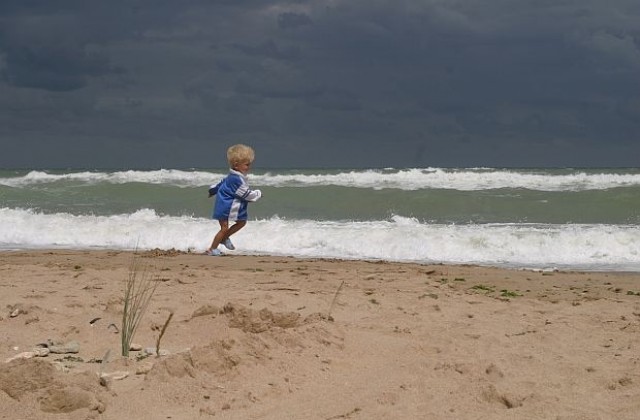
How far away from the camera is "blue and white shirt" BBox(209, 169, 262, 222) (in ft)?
30.2

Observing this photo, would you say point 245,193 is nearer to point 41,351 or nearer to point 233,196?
point 233,196

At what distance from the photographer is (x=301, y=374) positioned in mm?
3938

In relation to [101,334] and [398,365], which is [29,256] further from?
[398,365]

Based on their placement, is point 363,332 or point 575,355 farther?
point 363,332

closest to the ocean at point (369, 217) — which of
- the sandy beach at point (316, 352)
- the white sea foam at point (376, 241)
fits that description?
the white sea foam at point (376, 241)

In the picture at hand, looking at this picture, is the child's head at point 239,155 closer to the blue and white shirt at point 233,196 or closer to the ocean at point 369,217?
the blue and white shirt at point 233,196

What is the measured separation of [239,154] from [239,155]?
0.05 ft

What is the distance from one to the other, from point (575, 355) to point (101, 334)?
2798 mm

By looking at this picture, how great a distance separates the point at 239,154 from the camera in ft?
30.1

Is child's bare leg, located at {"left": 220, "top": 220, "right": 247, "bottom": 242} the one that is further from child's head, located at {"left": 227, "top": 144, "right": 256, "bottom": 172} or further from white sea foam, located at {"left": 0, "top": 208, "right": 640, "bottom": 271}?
white sea foam, located at {"left": 0, "top": 208, "right": 640, "bottom": 271}

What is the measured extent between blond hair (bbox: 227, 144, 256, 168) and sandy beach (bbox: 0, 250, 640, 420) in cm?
243

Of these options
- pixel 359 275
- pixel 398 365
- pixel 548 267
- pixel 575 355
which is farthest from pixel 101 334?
pixel 548 267

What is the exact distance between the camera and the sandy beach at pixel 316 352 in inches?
137

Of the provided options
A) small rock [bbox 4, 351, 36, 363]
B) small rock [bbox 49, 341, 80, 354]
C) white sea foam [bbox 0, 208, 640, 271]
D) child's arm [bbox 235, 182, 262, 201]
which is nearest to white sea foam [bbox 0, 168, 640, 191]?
white sea foam [bbox 0, 208, 640, 271]
